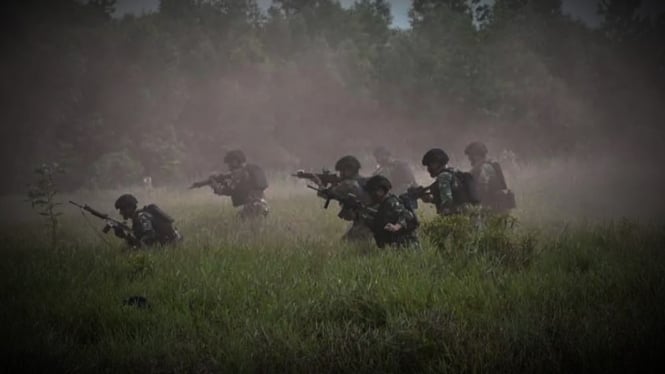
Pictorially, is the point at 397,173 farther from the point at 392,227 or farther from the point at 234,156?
the point at 392,227

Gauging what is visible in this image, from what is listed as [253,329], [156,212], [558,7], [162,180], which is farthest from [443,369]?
[558,7]

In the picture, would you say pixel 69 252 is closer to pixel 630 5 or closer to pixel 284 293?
Answer: pixel 284 293

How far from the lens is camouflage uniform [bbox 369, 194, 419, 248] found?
21.4ft

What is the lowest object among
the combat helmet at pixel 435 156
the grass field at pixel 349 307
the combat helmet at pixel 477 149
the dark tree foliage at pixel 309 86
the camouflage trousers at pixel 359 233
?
the grass field at pixel 349 307

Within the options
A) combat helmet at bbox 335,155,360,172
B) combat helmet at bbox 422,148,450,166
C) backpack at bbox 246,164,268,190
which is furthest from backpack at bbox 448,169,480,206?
backpack at bbox 246,164,268,190

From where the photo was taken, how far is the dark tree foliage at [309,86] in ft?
74.9

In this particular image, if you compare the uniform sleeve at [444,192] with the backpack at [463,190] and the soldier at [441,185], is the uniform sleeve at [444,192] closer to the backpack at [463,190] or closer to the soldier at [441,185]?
the soldier at [441,185]

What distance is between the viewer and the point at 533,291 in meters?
4.61

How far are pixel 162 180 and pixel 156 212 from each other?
53.5 feet

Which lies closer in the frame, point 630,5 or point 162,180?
point 162,180

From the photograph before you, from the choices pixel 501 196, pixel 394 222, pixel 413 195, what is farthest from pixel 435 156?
pixel 501 196

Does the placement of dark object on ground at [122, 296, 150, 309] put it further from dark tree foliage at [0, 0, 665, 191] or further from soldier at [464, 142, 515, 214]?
dark tree foliage at [0, 0, 665, 191]

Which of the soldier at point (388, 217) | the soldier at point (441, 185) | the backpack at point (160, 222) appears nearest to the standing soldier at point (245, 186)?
the backpack at point (160, 222)

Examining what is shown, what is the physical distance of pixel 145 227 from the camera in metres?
7.90
